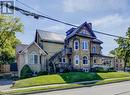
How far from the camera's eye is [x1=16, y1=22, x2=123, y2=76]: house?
134ft

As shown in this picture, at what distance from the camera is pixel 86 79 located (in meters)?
31.9

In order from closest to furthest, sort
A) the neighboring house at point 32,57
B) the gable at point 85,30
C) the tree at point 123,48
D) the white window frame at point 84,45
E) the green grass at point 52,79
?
the green grass at point 52,79, the neighboring house at point 32,57, the gable at point 85,30, the white window frame at point 84,45, the tree at point 123,48

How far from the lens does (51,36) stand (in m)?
47.1

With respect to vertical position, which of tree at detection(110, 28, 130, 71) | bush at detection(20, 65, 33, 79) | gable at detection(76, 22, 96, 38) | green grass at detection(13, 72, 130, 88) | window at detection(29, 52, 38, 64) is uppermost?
gable at detection(76, 22, 96, 38)

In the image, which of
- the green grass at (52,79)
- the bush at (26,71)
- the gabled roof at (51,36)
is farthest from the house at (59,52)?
the green grass at (52,79)

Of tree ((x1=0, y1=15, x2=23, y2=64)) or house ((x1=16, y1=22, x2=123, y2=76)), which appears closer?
house ((x1=16, y1=22, x2=123, y2=76))

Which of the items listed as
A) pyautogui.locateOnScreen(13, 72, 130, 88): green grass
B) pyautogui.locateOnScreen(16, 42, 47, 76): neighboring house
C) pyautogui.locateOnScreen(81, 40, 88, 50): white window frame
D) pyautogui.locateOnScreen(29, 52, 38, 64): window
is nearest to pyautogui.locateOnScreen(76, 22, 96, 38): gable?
pyautogui.locateOnScreen(81, 40, 88, 50): white window frame

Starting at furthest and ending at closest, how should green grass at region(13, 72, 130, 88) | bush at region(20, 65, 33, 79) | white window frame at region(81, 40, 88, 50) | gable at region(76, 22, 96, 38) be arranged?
white window frame at region(81, 40, 88, 50) → gable at region(76, 22, 96, 38) → bush at region(20, 65, 33, 79) → green grass at region(13, 72, 130, 88)

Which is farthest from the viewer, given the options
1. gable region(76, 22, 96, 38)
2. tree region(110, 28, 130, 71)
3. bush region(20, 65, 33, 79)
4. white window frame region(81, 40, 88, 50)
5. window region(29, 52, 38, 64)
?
tree region(110, 28, 130, 71)

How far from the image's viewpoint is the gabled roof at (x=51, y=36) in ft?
148

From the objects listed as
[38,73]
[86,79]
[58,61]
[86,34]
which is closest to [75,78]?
[86,79]

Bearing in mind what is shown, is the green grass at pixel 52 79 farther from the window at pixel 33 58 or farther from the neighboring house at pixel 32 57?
the window at pixel 33 58

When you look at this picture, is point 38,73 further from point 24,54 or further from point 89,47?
point 89,47

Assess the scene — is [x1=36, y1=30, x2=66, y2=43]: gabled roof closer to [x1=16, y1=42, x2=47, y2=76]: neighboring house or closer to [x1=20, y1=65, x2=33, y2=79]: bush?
[x1=16, y1=42, x2=47, y2=76]: neighboring house
